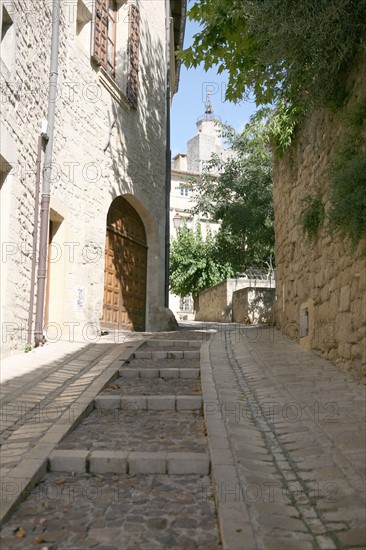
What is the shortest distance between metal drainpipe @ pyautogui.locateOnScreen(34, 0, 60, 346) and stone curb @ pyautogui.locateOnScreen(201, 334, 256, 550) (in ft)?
11.8

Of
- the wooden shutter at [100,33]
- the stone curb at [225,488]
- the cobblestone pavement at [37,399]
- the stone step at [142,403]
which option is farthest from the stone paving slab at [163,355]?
the wooden shutter at [100,33]

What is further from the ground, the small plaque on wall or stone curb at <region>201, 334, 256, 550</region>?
the small plaque on wall

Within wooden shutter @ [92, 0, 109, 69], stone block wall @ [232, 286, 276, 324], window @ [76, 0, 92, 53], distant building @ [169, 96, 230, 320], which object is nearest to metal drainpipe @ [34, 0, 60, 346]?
window @ [76, 0, 92, 53]

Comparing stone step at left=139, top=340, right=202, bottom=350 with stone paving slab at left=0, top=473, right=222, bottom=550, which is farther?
stone step at left=139, top=340, right=202, bottom=350

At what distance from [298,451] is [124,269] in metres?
7.82

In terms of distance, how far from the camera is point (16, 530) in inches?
85.7

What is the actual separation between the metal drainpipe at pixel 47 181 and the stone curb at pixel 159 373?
6.61 ft

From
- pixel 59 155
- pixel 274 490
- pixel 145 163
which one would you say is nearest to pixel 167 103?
pixel 145 163

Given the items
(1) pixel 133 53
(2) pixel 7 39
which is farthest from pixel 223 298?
(2) pixel 7 39

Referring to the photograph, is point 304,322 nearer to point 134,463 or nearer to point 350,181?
point 350,181

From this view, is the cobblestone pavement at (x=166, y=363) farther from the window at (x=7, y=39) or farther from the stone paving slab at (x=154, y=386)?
the window at (x=7, y=39)

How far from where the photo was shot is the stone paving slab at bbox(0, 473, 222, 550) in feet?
6.88

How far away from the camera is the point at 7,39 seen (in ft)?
19.7

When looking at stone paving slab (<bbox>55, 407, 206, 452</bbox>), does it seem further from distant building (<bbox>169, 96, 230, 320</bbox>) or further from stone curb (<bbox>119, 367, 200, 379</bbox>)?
distant building (<bbox>169, 96, 230, 320</bbox>)
